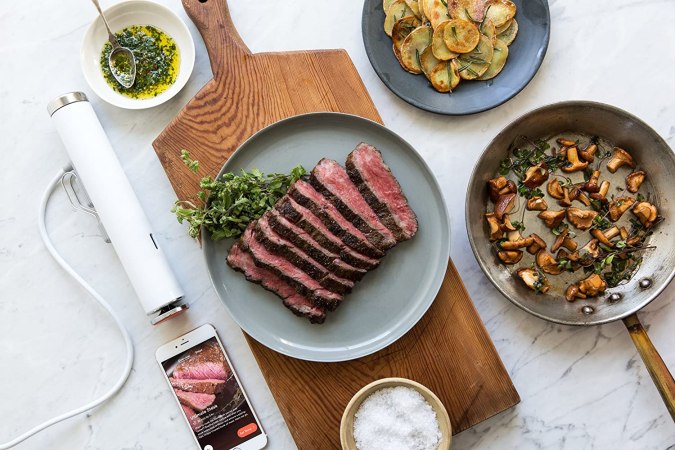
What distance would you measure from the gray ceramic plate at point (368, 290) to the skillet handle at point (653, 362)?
896 millimetres

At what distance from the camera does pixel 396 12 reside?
9.16 ft

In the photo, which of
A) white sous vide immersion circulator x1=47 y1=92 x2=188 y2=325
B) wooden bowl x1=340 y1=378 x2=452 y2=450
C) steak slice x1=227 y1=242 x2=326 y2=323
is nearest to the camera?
wooden bowl x1=340 y1=378 x2=452 y2=450

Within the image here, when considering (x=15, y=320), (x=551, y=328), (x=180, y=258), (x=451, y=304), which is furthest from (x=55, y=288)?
(x=551, y=328)

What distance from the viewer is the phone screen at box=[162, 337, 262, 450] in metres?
2.81

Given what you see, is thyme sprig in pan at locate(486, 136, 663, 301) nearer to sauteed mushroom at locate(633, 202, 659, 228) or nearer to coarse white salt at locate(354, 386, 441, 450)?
sauteed mushroom at locate(633, 202, 659, 228)

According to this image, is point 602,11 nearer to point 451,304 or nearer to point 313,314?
point 451,304

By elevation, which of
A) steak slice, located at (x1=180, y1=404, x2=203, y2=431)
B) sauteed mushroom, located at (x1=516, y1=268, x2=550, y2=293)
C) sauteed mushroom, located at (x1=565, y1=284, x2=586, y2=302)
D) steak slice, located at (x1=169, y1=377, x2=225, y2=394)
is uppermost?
steak slice, located at (x1=169, y1=377, x2=225, y2=394)

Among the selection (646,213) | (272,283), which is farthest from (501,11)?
(272,283)

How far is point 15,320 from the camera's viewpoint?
2922 millimetres

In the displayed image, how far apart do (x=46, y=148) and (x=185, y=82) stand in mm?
794

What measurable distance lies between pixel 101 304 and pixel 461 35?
213 cm

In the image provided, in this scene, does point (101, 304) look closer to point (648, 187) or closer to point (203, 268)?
point (203, 268)

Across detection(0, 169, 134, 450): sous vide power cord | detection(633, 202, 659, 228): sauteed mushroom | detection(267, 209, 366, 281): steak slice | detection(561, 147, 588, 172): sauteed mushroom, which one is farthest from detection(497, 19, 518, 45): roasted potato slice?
detection(0, 169, 134, 450): sous vide power cord

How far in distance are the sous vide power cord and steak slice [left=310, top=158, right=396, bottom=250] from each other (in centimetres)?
119
